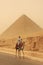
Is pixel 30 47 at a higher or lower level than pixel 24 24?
lower

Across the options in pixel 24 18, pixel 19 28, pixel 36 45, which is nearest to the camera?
pixel 36 45

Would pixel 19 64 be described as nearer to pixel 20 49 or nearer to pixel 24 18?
pixel 20 49

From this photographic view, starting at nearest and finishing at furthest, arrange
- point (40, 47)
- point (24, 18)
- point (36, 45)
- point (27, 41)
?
point (40, 47), point (36, 45), point (27, 41), point (24, 18)

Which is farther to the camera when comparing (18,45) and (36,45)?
(36,45)

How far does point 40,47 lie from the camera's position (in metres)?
39.7

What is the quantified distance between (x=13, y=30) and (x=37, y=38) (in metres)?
98.6

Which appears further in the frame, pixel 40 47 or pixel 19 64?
pixel 40 47

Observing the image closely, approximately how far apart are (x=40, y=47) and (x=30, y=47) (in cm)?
505

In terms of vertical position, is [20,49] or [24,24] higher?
[24,24]

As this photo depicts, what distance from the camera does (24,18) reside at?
505ft

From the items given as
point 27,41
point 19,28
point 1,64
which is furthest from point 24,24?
point 1,64

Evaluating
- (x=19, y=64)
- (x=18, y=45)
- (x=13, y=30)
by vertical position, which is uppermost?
(x=13, y=30)

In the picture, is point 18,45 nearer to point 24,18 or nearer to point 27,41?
point 27,41

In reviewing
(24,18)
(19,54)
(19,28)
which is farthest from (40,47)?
(24,18)
